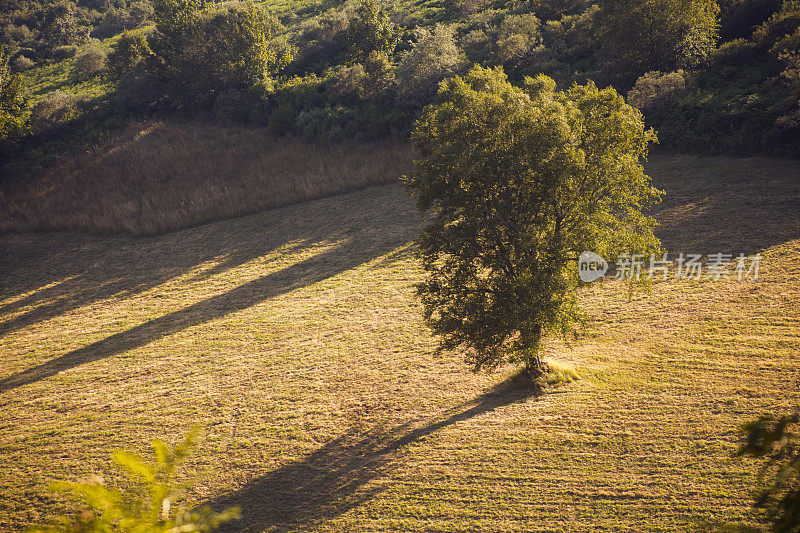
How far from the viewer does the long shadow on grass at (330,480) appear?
1118cm

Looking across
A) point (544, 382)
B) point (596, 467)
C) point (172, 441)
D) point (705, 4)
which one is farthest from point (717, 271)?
point (705, 4)

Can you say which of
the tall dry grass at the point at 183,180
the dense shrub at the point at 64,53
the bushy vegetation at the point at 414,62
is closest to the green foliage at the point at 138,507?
the tall dry grass at the point at 183,180

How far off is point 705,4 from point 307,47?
37201 mm

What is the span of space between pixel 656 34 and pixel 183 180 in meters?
35.4

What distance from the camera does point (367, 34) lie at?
151 feet

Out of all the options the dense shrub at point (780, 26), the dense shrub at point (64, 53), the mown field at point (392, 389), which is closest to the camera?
the mown field at point (392, 389)

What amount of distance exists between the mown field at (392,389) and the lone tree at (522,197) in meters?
2.95

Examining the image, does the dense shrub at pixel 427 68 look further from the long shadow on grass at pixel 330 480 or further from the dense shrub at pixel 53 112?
the dense shrub at pixel 53 112

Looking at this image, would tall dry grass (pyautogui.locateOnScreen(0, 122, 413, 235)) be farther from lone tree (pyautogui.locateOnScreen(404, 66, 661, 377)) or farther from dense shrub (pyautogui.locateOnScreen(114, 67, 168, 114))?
lone tree (pyautogui.locateOnScreen(404, 66, 661, 377))

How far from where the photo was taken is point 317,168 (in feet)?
116

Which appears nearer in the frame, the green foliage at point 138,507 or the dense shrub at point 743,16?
the green foliage at point 138,507

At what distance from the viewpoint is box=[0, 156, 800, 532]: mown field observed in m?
11.1

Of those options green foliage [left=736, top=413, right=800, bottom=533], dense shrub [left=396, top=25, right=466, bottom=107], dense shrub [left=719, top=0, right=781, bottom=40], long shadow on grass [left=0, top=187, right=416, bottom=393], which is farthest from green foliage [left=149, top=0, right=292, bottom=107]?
green foliage [left=736, top=413, right=800, bottom=533]

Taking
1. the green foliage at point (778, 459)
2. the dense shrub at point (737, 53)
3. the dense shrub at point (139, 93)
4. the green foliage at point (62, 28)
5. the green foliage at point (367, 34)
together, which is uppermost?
the green foliage at point (62, 28)
